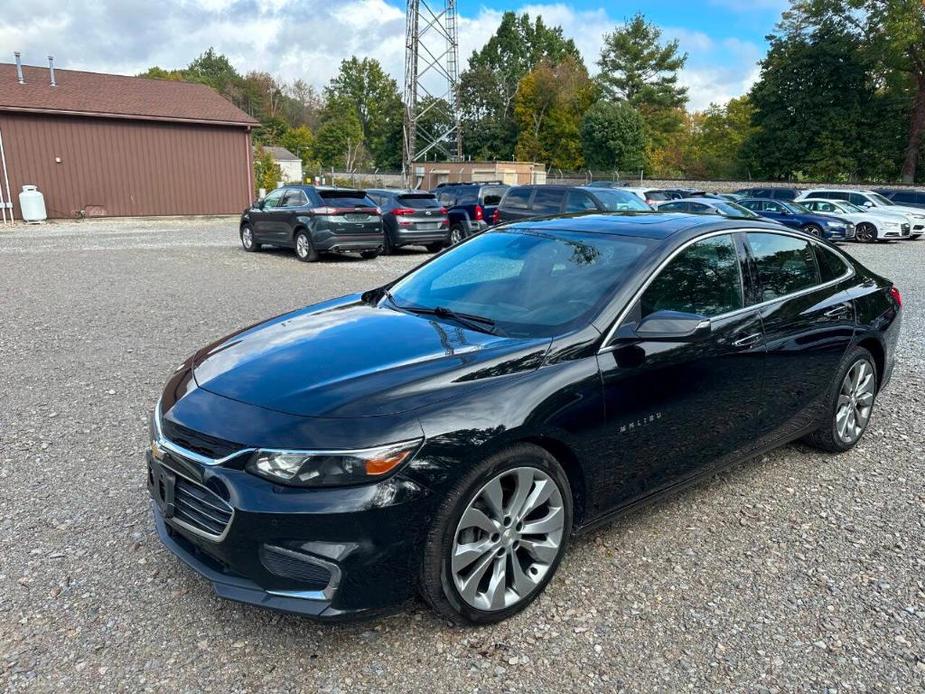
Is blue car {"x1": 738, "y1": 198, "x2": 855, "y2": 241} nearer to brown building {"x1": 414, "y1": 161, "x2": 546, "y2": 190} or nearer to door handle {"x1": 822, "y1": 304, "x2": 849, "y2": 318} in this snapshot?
door handle {"x1": 822, "y1": 304, "x2": 849, "y2": 318}

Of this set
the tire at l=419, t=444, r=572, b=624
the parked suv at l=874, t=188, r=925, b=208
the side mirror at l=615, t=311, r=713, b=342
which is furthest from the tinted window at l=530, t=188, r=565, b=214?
the parked suv at l=874, t=188, r=925, b=208

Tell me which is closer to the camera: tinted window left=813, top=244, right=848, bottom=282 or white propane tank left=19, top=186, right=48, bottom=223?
tinted window left=813, top=244, right=848, bottom=282

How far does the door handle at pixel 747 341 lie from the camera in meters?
3.52

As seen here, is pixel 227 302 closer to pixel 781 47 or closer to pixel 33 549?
pixel 33 549

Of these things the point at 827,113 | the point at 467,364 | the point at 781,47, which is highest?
the point at 781,47

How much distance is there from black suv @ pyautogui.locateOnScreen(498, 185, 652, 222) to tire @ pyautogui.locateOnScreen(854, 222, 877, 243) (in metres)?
11.2

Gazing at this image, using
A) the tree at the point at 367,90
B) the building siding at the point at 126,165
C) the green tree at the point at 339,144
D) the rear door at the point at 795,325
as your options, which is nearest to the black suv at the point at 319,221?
the rear door at the point at 795,325

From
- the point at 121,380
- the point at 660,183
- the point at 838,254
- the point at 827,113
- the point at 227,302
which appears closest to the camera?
the point at 838,254

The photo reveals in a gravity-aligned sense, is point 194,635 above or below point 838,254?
below

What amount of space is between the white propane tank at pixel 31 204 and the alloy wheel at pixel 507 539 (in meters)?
27.4

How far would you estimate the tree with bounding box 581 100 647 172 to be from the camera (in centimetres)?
4809

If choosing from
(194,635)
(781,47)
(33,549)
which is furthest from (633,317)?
(781,47)

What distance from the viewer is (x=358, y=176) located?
2566 inches

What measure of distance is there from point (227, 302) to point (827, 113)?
144 ft
